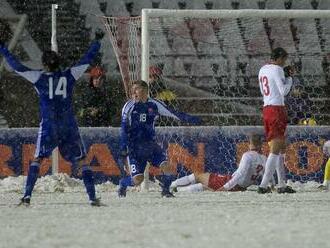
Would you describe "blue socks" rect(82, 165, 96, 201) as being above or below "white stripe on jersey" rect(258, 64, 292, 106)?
below

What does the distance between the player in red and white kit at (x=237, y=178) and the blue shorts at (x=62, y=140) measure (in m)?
3.18

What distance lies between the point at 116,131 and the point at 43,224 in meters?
6.32

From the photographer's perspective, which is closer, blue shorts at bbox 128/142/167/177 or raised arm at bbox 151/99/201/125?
raised arm at bbox 151/99/201/125

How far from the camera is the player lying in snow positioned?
41.8 ft

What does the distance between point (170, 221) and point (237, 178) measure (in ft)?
16.4

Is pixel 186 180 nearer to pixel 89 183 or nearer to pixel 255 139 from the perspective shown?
pixel 255 139

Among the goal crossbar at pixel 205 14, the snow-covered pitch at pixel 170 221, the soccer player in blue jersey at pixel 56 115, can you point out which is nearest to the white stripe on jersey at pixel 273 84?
the snow-covered pitch at pixel 170 221

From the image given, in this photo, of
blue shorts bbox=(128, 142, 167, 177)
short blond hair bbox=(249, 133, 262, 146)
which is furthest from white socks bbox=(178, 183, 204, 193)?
blue shorts bbox=(128, 142, 167, 177)

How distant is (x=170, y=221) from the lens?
7.82 metres

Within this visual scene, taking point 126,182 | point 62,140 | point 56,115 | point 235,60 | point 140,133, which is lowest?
point 126,182

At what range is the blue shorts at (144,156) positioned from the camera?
1157 centimetres

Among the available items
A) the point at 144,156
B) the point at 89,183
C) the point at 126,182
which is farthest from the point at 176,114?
the point at 89,183

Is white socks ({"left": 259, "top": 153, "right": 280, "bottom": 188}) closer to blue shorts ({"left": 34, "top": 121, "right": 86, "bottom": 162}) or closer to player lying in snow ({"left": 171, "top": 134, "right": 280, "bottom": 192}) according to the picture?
player lying in snow ({"left": 171, "top": 134, "right": 280, "bottom": 192})

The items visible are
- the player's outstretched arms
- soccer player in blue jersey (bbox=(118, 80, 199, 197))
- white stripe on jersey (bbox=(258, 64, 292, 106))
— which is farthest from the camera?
soccer player in blue jersey (bbox=(118, 80, 199, 197))
